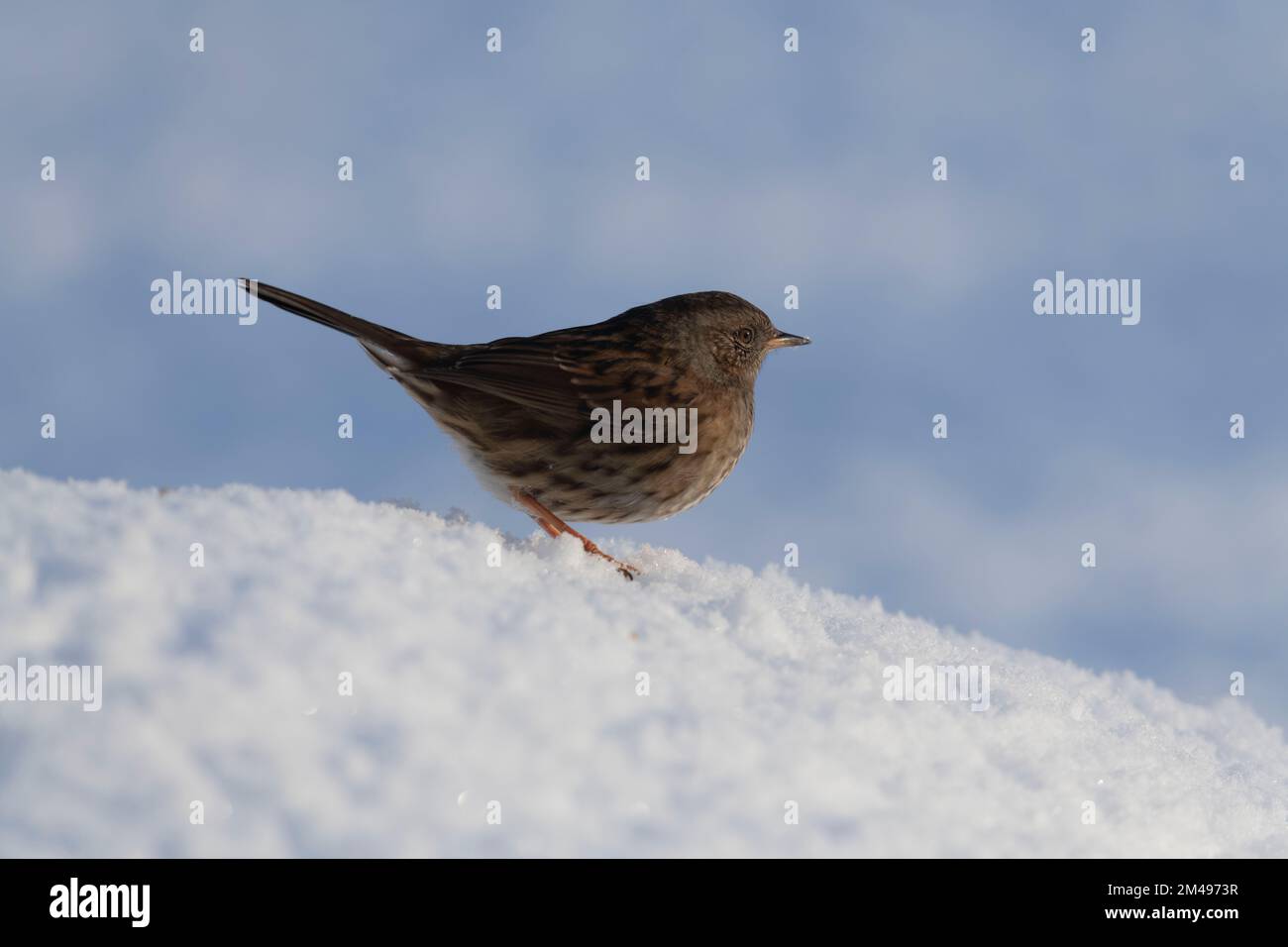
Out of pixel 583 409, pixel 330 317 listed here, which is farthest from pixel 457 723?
pixel 330 317

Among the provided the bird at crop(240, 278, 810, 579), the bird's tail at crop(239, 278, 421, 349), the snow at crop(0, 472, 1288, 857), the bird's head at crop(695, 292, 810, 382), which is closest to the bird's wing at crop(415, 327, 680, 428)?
the bird at crop(240, 278, 810, 579)

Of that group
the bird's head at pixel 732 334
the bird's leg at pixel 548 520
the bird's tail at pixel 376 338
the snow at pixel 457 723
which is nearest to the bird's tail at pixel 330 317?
the bird's tail at pixel 376 338

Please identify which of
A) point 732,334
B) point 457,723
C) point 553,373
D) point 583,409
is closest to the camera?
point 457,723

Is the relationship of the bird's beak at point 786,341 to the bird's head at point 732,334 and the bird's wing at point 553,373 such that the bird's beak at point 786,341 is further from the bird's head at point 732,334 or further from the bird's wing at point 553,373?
the bird's wing at point 553,373

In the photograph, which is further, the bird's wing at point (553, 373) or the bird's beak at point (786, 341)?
the bird's beak at point (786, 341)

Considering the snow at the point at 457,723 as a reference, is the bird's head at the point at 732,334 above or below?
above

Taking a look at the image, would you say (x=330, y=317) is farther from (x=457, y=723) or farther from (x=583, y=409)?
(x=457, y=723)
